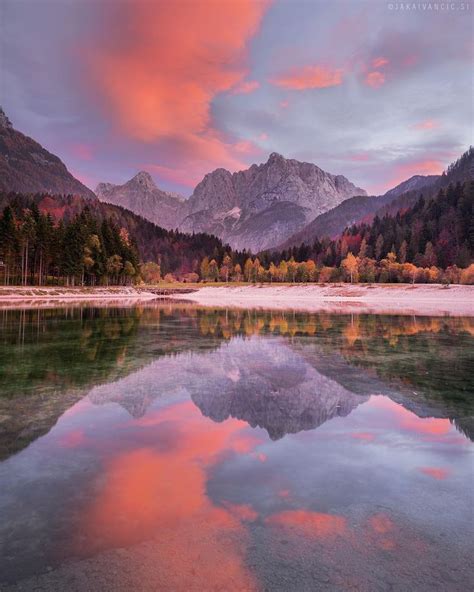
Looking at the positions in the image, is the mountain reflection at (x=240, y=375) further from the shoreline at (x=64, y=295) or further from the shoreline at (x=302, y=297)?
the shoreline at (x=64, y=295)

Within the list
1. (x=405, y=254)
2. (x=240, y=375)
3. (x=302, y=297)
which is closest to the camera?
(x=240, y=375)

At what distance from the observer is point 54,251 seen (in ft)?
310

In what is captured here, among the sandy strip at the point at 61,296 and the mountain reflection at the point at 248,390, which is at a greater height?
the mountain reflection at the point at 248,390

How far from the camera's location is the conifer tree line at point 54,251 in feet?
287

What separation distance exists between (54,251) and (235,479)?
324 ft

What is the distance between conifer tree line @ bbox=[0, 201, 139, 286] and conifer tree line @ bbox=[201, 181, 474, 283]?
76.1m

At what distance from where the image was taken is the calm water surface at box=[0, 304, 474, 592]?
4332mm

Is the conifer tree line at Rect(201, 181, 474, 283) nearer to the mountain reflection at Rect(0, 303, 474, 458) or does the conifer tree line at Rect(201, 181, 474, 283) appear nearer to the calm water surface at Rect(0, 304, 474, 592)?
the mountain reflection at Rect(0, 303, 474, 458)

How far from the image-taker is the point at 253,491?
6.12 metres

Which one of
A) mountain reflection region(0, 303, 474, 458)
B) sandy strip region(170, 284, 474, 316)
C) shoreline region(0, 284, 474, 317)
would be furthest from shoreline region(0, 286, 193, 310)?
mountain reflection region(0, 303, 474, 458)

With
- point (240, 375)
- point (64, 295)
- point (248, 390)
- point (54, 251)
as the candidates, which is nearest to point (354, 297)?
point (64, 295)

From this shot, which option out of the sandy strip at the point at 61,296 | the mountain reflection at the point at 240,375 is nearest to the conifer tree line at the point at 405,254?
the sandy strip at the point at 61,296

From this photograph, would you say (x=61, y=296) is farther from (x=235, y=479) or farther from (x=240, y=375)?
(x=235, y=479)

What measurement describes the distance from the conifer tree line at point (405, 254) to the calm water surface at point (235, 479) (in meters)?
105
